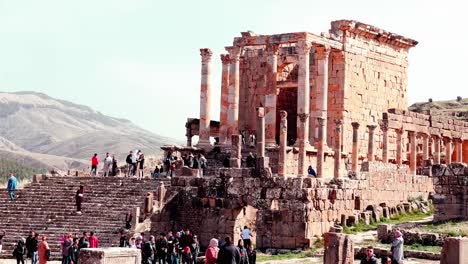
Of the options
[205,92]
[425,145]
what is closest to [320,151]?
[205,92]

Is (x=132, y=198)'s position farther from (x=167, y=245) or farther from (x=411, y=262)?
(x=411, y=262)

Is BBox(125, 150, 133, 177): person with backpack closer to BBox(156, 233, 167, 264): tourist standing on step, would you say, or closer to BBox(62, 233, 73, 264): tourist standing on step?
BBox(156, 233, 167, 264): tourist standing on step

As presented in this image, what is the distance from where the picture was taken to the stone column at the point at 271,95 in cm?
4278

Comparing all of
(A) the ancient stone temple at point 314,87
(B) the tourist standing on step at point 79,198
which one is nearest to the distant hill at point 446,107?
(A) the ancient stone temple at point 314,87

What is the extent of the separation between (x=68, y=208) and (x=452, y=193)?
45.9 feet

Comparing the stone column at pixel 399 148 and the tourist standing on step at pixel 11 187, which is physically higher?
the stone column at pixel 399 148

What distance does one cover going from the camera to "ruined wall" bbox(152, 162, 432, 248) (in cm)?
3183

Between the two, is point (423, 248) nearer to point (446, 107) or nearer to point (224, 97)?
point (224, 97)

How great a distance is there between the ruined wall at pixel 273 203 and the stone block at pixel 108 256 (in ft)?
46.2

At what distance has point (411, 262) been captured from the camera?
24.2 meters

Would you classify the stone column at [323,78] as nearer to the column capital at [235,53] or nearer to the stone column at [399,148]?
the stone column at [399,148]

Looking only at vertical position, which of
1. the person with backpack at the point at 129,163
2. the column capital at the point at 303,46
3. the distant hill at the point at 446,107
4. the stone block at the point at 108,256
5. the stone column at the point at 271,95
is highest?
the distant hill at the point at 446,107

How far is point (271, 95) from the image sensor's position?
43.1 metres

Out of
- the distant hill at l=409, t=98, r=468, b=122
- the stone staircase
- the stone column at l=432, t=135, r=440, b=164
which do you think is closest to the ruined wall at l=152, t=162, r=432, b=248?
the stone staircase
